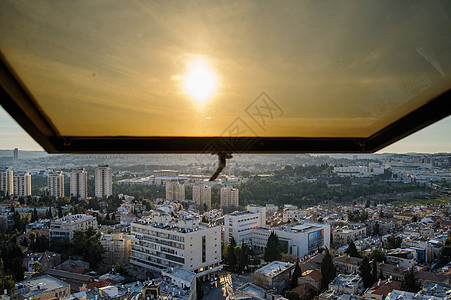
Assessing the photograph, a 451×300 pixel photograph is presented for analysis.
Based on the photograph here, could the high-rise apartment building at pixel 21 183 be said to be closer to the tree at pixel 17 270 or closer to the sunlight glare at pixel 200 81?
the tree at pixel 17 270

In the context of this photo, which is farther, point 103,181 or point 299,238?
point 103,181

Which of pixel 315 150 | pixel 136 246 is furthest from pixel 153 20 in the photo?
pixel 136 246

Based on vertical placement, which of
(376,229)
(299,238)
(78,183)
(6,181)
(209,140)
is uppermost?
(209,140)

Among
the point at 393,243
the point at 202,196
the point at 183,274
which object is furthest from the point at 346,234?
the point at 202,196

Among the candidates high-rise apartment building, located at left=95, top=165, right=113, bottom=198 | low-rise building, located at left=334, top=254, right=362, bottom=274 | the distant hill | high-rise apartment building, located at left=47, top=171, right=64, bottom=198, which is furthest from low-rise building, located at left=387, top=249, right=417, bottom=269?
the distant hill

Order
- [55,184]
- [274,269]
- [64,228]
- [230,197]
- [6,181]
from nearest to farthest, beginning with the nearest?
1. [274,269]
2. [64,228]
3. [230,197]
4. [55,184]
5. [6,181]

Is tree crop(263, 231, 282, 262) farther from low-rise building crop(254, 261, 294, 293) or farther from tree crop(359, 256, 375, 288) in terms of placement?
tree crop(359, 256, 375, 288)

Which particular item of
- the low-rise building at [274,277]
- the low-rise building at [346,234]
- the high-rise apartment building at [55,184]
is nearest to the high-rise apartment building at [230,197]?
the low-rise building at [346,234]

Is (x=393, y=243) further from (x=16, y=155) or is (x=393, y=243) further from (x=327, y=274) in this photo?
(x=16, y=155)

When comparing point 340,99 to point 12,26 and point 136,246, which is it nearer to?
point 12,26
